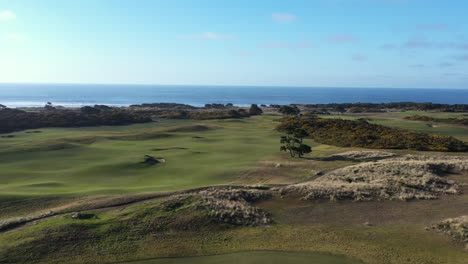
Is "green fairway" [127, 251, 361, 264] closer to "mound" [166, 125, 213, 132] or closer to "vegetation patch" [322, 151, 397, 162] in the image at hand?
"vegetation patch" [322, 151, 397, 162]

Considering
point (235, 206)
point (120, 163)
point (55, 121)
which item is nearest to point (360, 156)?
point (235, 206)

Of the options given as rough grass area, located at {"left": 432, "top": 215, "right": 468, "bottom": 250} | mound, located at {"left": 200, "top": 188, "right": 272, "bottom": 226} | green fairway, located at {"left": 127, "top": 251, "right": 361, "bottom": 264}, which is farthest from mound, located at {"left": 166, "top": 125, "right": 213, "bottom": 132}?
rough grass area, located at {"left": 432, "top": 215, "right": 468, "bottom": 250}

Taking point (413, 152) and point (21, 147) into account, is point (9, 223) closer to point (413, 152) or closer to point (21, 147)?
point (21, 147)

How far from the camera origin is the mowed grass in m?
28.0

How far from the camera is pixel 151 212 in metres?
21.6

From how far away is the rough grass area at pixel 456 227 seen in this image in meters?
18.7

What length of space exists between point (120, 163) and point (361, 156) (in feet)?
87.5

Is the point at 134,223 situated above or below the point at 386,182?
below

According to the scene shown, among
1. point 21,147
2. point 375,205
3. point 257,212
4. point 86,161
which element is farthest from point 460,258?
point 21,147

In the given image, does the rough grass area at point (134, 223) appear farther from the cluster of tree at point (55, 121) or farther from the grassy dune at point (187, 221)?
the cluster of tree at point (55, 121)

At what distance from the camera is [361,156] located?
1529 inches

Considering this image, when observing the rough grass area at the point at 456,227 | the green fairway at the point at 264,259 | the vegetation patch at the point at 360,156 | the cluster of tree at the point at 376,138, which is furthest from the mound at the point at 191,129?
the rough grass area at the point at 456,227

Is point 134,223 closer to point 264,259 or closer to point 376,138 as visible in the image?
point 264,259

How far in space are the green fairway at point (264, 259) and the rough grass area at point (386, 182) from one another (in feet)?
26.7
